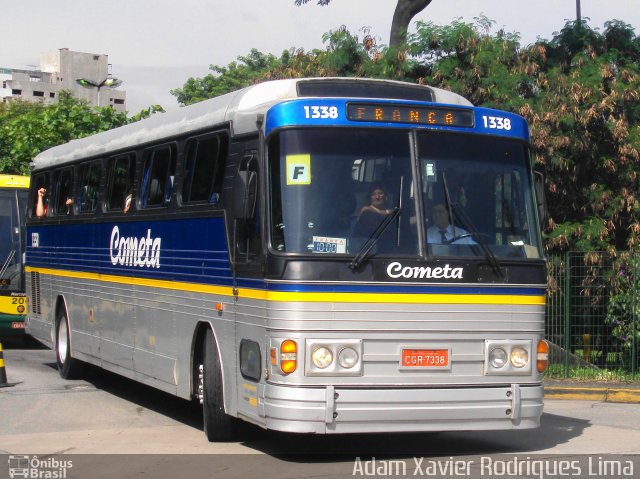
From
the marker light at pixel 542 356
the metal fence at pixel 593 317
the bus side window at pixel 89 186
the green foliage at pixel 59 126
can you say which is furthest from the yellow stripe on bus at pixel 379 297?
the green foliage at pixel 59 126

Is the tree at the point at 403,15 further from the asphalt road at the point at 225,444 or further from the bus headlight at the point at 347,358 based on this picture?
the bus headlight at the point at 347,358

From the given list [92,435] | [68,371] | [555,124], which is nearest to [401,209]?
[92,435]

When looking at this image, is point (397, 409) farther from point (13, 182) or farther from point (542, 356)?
point (13, 182)

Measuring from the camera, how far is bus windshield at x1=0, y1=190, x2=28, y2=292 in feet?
72.0

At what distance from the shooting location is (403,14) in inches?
874

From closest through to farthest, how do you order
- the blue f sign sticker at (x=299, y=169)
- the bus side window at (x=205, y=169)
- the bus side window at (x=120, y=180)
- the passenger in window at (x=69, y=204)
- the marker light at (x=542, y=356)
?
the blue f sign sticker at (x=299, y=169)
the marker light at (x=542, y=356)
the bus side window at (x=205, y=169)
the bus side window at (x=120, y=180)
the passenger in window at (x=69, y=204)

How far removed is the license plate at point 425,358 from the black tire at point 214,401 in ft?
6.54

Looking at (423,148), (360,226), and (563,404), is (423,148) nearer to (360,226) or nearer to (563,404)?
(360,226)

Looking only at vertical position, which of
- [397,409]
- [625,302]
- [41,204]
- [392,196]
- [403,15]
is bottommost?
[397,409]

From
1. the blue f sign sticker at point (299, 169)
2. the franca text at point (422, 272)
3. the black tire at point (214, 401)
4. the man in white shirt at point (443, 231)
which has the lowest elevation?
the black tire at point (214, 401)

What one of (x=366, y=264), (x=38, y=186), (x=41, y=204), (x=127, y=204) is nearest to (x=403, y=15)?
(x=38, y=186)

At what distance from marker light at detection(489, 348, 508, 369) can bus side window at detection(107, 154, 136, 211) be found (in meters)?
5.47

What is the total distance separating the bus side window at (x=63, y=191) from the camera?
632 inches

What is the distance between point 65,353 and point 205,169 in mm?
6307
